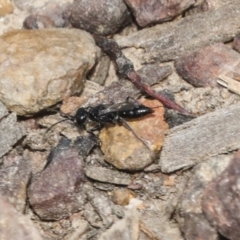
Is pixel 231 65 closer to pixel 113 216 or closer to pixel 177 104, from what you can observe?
pixel 177 104

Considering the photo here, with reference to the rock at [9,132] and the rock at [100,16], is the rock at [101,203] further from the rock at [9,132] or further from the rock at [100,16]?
the rock at [100,16]

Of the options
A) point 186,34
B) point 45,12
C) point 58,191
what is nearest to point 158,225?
point 58,191

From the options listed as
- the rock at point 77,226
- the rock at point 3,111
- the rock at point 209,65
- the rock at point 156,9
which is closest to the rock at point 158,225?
the rock at point 77,226

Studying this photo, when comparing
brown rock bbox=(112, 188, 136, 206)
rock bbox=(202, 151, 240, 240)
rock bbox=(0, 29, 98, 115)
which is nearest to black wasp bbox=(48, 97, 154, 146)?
rock bbox=(0, 29, 98, 115)

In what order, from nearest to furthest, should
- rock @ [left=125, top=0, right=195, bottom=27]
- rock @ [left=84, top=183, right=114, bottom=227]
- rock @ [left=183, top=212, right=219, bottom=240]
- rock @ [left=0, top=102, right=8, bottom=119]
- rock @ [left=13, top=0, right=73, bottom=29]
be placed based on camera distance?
rock @ [left=183, top=212, right=219, bottom=240] < rock @ [left=84, top=183, right=114, bottom=227] < rock @ [left=0, top=102, right=8, bottom=119] < rock @ [left=125, top=0, right=195, bottom=27] < rock @ [left=13, top=0, right=73, bottom=29]

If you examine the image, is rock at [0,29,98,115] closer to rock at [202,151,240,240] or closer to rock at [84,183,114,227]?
rock at [84,183,114,227]
